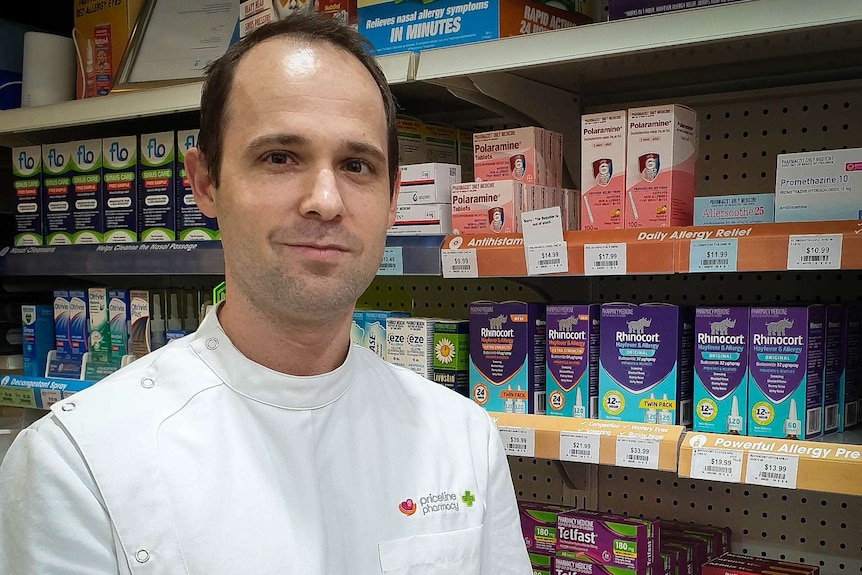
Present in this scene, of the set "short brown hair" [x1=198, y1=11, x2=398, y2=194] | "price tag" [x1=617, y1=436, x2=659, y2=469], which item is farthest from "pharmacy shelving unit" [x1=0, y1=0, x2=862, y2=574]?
"short brown hair" [x1=198, y1=11, x2=398, y2=194]

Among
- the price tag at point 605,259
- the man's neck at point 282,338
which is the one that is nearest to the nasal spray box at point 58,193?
the man's neck at point 282,338

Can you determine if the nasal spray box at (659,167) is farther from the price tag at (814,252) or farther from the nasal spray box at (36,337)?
the nasal spray box at (36,337)

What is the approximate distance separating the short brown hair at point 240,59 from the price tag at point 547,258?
0.58 meters

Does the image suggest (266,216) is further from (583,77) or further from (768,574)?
(768,574)

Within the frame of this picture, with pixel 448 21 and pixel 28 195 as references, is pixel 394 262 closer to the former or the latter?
pixel 448 21

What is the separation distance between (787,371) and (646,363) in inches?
11.6

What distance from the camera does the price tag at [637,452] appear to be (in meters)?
1.80

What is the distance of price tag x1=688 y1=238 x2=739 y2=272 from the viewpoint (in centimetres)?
171

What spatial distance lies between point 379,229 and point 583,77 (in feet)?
3.55

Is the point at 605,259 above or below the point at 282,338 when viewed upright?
above

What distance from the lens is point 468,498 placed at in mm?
1512

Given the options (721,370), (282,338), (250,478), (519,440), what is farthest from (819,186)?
(250,478)

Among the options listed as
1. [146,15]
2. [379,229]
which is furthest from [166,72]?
[379,229]

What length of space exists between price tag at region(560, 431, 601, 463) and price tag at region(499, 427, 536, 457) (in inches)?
3.0
